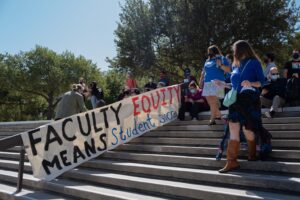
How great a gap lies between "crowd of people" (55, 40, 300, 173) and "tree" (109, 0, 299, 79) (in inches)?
448

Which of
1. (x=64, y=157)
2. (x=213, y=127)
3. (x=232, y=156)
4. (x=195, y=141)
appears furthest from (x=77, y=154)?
(x=232, y=156)

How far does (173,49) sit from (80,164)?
773 inches

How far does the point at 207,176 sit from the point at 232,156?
17.4 inches

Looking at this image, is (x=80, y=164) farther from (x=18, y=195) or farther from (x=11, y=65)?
(x=11, y=65)

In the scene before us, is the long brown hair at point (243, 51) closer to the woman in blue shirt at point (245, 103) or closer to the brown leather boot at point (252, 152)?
the woman in blue shirt at point (245, 103)

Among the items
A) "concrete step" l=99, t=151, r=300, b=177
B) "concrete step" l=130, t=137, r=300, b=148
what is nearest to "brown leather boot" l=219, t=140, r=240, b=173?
"concrete step" l=99, t=151, r=300, b=177

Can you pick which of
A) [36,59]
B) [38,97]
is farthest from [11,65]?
[38,97]

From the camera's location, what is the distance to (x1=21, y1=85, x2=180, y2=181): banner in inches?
256

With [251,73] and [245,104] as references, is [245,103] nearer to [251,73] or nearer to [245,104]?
[245,104]

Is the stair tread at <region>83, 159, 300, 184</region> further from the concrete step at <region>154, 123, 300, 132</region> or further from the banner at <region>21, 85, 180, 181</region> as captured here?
the concrete step at <region>154, 123, 300, 132</region>

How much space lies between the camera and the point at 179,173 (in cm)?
580

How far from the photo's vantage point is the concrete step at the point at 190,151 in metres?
5.55

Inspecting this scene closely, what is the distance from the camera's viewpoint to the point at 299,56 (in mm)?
8914

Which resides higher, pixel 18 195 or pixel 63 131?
pixel 63 131
